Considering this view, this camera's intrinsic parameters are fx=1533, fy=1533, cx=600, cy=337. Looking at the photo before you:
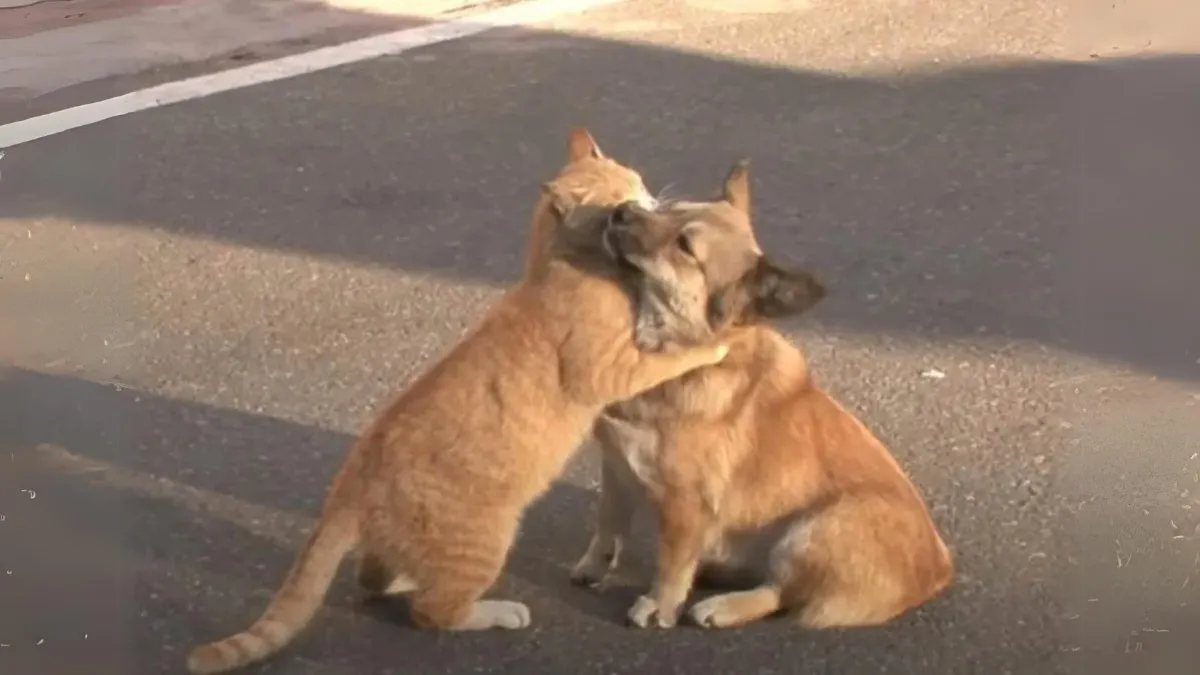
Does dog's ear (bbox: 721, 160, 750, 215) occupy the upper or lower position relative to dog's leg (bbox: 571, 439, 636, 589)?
upper

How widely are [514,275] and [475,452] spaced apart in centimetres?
264

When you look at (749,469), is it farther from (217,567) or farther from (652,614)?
(217,567)

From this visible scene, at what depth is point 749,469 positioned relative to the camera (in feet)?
12.9

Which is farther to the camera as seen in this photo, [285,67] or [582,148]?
[285,67]

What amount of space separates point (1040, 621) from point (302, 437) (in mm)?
2425

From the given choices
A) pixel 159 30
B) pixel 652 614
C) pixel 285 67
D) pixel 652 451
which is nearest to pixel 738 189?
pixel 652 451

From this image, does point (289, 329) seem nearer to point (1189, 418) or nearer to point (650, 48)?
point (1189, 418)

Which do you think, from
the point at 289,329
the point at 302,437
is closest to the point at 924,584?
the point at 302,437

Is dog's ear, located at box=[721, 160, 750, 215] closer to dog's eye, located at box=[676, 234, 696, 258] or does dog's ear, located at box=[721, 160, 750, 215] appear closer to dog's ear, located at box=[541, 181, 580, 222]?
dog's eye, located at box=[676, 234, 696, 258]

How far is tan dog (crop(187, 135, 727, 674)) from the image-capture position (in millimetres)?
3746

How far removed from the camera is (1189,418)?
5.20m

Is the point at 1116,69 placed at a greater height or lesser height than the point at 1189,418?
greater

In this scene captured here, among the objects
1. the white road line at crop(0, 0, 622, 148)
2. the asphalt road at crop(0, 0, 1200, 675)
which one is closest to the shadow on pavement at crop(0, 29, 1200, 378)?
the asphalt road at crop(0, 0, 1200, 675)

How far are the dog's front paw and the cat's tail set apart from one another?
2.56ft
